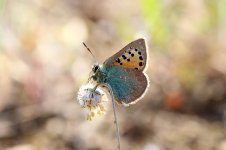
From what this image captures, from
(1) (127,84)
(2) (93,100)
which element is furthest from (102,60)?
(2) (93,100)

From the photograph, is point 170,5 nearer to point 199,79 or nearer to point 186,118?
point 199,79

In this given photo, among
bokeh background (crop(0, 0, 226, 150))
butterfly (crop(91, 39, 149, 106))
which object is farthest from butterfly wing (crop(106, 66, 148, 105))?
bokeh background (crop(0, 0, 226, 150))

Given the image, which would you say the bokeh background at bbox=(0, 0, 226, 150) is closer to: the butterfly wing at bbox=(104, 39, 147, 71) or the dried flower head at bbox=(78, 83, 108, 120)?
the butterfly wing at bbox=(104, 39, 147, 71)

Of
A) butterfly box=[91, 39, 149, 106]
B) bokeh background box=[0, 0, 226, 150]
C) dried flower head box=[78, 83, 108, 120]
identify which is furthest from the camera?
bokeh background box=[0, 0, 226, 150]

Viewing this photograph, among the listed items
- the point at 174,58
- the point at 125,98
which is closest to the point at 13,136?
the point at 174,58

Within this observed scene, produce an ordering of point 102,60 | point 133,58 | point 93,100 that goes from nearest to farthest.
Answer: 1. point 93,100
2. point 133,58
3. point 102,60

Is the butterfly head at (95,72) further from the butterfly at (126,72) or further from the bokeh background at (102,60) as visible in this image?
the bokeh background at (102,60)

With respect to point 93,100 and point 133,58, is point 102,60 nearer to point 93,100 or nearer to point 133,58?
point 133,58
